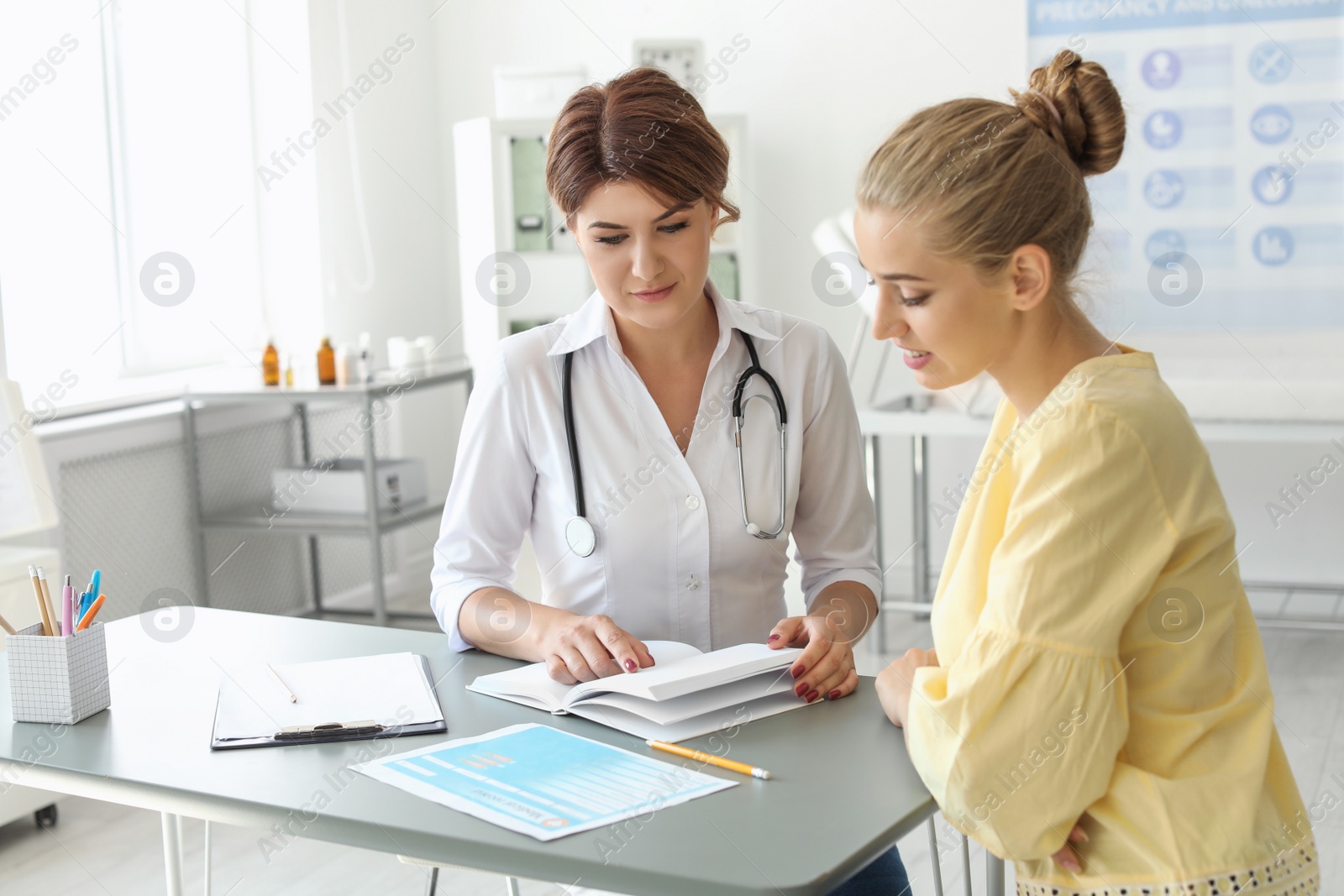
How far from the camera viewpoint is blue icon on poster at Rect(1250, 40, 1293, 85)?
155 inches

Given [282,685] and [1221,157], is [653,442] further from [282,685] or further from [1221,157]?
[1221,157]

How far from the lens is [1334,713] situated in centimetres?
324

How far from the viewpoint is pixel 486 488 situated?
1.68m

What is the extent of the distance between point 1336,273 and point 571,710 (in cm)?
354

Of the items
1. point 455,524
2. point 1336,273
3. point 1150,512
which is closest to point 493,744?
point 455,524

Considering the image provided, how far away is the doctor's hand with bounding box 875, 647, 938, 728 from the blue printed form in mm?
202

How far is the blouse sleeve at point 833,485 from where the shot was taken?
5.66 ft

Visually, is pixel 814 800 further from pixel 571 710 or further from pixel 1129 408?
pixel 1129 408

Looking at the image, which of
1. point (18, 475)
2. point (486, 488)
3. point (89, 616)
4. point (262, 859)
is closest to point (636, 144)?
point (486, 488)

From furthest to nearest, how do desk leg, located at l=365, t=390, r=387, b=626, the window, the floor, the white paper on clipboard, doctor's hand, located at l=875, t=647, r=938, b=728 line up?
desk leg, located at l=365, t=390, r=387, b=626 → the window → the white paper on clipboard → the floor → doctor's hand, located at l=875, t=647, r=938, b=728

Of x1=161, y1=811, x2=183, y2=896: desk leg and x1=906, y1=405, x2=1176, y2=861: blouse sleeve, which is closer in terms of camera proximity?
x1=906, y1=405, x2=1176, y2=861: blouse sleeve

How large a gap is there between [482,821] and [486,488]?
2.25 feet

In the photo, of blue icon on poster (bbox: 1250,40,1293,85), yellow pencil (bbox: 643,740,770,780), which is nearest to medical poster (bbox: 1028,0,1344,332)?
blue icon on poster (bbox: 1250,40,1293,85)

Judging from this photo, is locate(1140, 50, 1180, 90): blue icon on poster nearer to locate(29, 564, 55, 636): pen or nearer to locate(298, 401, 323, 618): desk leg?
locate(298, 401, 323, 618): desk leg
